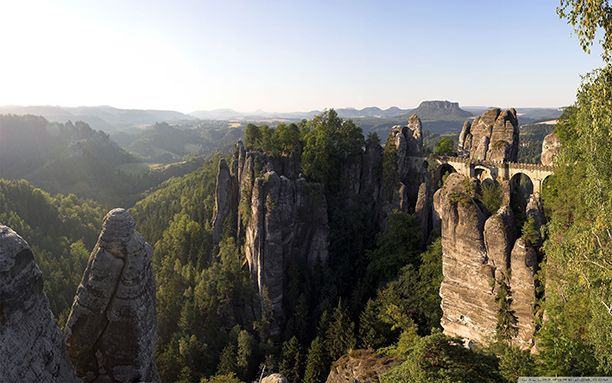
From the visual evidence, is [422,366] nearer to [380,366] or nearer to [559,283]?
[380,366]

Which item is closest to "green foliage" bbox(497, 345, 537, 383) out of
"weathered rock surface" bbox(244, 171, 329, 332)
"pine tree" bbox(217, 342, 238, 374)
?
"pine tree" bbox(217, 342, 238, 374)

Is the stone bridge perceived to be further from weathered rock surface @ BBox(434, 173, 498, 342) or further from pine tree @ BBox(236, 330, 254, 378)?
pine tree @ BBox(236, 330, 254, 378)

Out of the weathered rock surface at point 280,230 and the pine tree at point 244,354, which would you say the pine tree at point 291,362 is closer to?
the pine tree at point 244,354

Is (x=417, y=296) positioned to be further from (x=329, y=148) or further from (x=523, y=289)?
(x=329, y=148)

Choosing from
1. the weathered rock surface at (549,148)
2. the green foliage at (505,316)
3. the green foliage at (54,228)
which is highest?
the weathered rock surface at (549,148)

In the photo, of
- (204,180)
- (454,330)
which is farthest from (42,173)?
(454,330)

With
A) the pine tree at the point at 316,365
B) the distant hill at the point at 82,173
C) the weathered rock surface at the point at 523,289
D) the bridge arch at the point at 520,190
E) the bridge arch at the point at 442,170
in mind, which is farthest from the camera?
the distant hill at the point at 82,173

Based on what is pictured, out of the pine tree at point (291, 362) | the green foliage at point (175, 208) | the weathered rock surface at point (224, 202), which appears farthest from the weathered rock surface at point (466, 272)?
the green foliage at point (175, 208)
